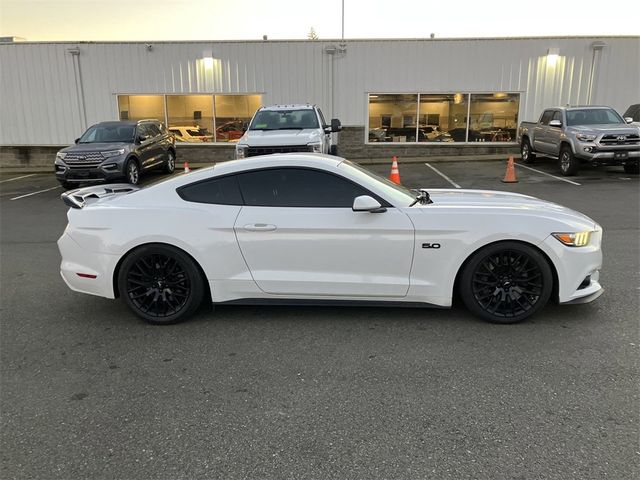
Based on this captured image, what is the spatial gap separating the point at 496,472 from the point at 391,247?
2030 mm

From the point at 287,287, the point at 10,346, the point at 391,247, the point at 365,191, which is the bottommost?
the point at 10,346

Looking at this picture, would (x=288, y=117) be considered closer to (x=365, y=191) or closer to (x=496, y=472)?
(x=365, y=191)

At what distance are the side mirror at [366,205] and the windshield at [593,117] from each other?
1215 cm

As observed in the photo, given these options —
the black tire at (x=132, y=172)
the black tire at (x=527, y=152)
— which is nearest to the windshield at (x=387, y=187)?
the black tire at (x=132, y=172)

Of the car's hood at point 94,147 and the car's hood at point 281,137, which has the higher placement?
the car's hood at point 281,137

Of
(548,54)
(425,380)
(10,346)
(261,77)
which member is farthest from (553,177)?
(10,346)

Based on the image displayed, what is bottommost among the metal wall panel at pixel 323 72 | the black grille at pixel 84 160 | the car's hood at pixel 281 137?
the black grille at pixel 84 160

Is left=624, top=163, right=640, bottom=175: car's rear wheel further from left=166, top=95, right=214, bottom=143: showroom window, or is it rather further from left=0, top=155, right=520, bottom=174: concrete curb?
left=166, top=95, right=214, bottom=143: showroom window

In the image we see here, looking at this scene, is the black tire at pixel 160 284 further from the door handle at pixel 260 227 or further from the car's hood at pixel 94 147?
the car's hood at pixel 94 147

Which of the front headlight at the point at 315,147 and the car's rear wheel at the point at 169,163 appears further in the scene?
the car's rear wheel at the point at 169,163

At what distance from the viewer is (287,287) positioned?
173 inches

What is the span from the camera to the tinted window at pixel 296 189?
14.5 feet

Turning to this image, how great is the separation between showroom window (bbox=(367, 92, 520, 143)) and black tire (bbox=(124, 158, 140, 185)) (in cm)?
929

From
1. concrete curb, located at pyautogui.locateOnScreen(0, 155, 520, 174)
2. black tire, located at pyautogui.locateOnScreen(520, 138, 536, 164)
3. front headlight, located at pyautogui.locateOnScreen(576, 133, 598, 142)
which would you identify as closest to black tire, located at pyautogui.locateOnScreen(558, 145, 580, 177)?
front headlight, located at pyautogui.locateOnScreen(576, 133, 598, 142)
